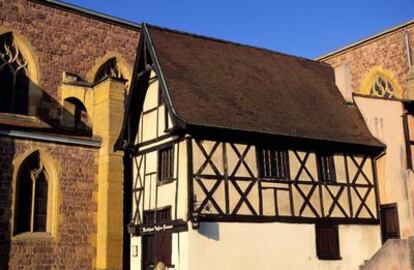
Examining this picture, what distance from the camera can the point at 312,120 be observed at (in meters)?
19.9

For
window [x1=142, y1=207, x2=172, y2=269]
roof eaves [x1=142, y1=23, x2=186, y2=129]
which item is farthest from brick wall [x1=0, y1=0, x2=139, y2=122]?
window [x1=142, y1=207, x2=172, y2=269]

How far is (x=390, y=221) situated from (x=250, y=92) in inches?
273

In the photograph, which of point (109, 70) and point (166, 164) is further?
point (109, 70)

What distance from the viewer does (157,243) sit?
18.1m

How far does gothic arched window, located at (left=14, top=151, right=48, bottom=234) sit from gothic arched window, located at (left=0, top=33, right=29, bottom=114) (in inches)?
200

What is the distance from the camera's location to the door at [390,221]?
20453mm

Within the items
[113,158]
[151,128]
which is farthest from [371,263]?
[113,158]

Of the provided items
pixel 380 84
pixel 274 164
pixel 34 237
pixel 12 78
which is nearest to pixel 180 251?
pixel 274 164

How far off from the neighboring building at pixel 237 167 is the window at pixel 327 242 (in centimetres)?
4

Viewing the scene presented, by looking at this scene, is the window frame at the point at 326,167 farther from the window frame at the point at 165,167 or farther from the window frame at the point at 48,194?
the window frame at the point at 48,194

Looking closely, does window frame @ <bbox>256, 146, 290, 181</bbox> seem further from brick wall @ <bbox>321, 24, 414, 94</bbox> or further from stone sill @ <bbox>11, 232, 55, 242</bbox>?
brick wall @ <bbox>321, 24, 414, 94</bbox>

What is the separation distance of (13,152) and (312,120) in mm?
10284

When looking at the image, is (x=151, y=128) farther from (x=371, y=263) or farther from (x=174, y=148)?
(x=371, y=263)

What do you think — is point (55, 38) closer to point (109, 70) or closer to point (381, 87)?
point (109, 70)
